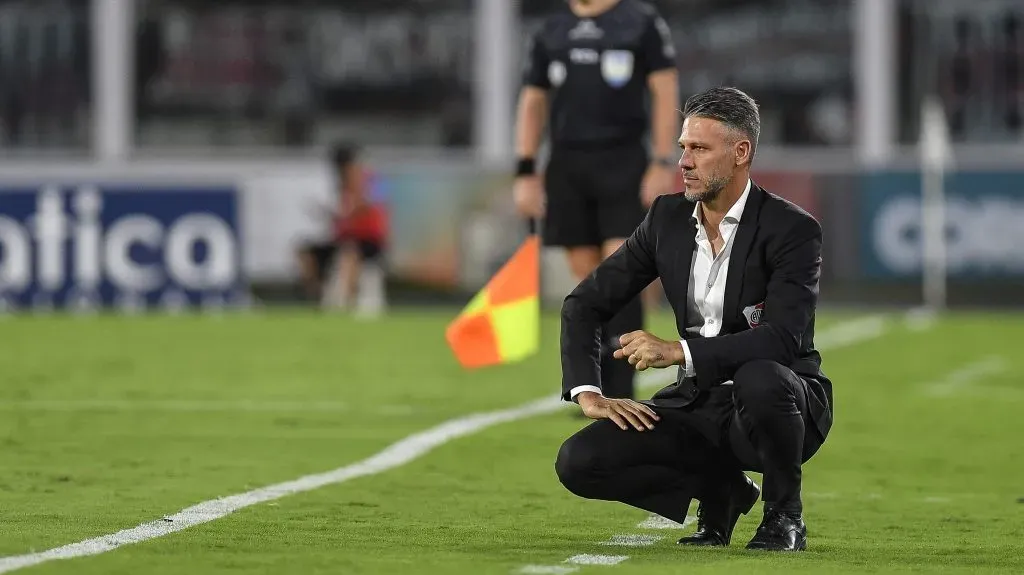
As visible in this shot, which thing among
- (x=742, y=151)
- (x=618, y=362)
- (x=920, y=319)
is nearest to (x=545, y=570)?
(x=742, y=151)

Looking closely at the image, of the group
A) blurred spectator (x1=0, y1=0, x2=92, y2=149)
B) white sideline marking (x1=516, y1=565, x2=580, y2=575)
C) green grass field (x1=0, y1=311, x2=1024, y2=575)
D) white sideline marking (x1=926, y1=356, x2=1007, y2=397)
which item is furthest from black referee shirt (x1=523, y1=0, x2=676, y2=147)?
blurred spectator (x1=0, y1=0, x2=92, y2=149)

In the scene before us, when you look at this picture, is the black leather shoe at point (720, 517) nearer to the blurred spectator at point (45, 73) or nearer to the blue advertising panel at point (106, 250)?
the blue advertising panel at point (106, 250)

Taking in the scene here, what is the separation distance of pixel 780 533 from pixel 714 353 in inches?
20.7

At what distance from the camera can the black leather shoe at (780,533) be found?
6.11 m

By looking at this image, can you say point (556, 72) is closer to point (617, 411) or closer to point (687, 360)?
point (617, 411)

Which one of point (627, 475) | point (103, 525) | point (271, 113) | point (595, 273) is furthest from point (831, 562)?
point (271, 113)

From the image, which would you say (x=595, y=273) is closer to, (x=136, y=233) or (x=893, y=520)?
(x=893, y=520)

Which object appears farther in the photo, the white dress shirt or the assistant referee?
the assistant referee

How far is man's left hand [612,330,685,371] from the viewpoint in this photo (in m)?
5.91

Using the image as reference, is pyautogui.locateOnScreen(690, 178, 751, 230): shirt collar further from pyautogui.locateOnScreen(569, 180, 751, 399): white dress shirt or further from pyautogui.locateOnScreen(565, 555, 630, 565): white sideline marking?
pyautogui.locateOnScreen(565, 555, 630, 565): white sideline marking

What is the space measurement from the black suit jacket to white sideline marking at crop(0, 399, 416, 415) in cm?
453

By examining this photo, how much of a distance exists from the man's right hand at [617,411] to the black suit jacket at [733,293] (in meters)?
0.06

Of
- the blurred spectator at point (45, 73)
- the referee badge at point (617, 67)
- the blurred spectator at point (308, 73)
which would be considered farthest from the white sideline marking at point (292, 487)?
the blurred spectator at point (45, 73)

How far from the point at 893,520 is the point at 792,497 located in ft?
3.63
